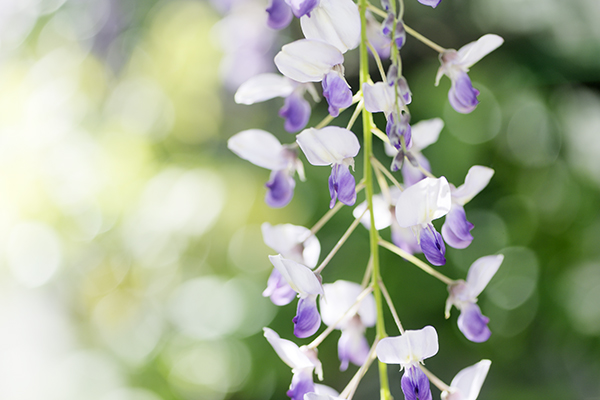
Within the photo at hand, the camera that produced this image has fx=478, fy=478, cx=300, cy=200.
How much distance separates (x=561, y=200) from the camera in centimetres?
210

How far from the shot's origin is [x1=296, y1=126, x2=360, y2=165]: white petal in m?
0.46

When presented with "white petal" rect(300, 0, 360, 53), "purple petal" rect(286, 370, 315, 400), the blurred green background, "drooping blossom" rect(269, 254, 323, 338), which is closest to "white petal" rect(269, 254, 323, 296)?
"drooping blossom" rect(269, 254, 323, 338)

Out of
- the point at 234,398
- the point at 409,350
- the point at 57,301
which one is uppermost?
the point at 409,350

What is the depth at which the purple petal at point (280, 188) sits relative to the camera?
0.63 m

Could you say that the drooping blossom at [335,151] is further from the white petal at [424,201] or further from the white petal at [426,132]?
the white petal at [426,132]

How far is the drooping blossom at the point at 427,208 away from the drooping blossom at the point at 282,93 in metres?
0.21

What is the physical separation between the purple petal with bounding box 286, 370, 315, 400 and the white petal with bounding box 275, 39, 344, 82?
32 cm

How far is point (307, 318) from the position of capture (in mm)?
514

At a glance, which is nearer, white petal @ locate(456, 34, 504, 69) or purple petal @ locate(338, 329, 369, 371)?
white petal @ locate(456, 34, 504, 69)

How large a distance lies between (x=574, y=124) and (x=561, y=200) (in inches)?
13.2

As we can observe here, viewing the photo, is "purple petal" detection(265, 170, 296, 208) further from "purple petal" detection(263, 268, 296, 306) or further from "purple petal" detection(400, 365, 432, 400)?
"purple petal" detection(400, 365, 432, 400)

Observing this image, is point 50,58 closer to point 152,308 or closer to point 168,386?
point 152,308

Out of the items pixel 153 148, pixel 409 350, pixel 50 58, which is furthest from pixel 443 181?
pixel 50 58

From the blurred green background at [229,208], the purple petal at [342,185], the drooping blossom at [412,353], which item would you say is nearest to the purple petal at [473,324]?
the drooping blossom at [412,353]
